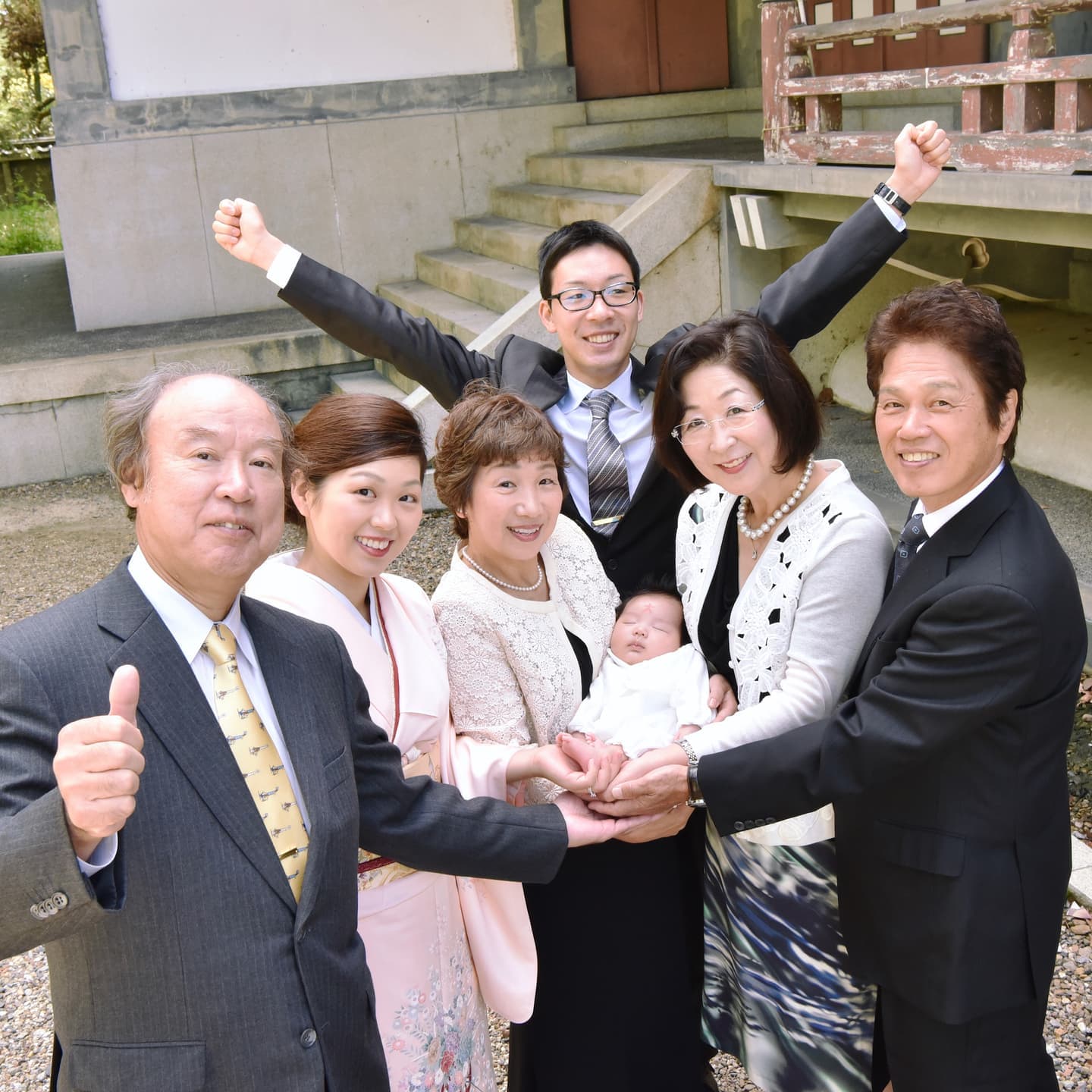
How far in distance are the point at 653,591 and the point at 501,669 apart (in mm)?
496

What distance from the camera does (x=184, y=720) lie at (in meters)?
1.53

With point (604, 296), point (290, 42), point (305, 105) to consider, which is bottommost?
point (604, 296)

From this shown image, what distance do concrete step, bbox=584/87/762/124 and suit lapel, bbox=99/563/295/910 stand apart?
8770 mm

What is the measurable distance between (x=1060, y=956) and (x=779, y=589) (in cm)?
163

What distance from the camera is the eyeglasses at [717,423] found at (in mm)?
2209

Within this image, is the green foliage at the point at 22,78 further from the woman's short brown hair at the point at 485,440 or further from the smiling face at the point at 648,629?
the smiling face at the point at 648,629

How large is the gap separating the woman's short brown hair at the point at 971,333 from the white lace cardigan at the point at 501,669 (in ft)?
2.93

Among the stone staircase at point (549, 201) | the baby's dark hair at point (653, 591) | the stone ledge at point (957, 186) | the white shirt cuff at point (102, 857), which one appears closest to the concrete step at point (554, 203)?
the stone staircase at point (549, 201)

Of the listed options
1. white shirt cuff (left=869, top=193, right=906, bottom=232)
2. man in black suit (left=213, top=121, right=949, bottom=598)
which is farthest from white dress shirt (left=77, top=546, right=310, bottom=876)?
white shirt cuff (left=869, top=193, right=906, bottom=232)

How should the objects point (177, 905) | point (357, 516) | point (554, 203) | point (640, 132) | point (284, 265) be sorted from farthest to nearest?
1. point (640, 132)
2. point (554, 203)
3. point (284, 265)
4. point (357, 516)
5. point (177, 905)

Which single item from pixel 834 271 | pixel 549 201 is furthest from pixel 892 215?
pixel 549 201

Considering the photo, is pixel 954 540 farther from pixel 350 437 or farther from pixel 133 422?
pixel 133 422

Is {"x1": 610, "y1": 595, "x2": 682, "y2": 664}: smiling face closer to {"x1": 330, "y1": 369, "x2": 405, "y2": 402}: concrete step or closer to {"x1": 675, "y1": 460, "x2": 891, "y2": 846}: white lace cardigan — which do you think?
{"x1": 675, "y1": 460, "x2": 891, "y2": 846}: white lace cardigan

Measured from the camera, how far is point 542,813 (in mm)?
2158
